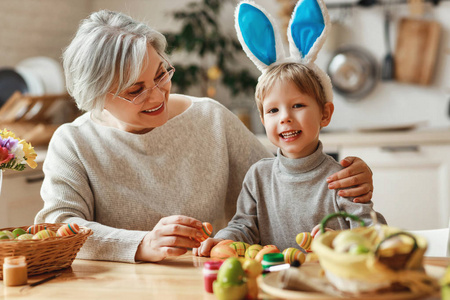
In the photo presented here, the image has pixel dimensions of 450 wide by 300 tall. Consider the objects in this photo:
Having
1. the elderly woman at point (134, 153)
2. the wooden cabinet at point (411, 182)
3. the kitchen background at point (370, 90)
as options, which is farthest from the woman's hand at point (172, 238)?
the wooden cabinet at point (411, 182)

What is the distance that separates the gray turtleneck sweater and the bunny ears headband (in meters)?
0.20

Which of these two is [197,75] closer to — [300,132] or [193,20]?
[193,20]

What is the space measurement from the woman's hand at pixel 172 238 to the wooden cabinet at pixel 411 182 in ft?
7.14

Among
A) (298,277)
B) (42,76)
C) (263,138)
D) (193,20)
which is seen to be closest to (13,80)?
(42,76)

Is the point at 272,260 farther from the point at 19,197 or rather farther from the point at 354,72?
the point at 354,72

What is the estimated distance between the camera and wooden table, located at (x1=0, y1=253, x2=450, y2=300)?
1.09 meters

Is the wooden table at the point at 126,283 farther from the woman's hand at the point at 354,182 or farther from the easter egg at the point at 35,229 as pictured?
the woman's hand at the point at 354,182

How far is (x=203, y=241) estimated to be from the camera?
1408 millimetres

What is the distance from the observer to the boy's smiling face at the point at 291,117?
139 centimetres

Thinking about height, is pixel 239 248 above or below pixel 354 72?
below

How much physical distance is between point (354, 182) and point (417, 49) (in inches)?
104

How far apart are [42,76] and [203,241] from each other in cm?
254

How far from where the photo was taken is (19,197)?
2.79 meters

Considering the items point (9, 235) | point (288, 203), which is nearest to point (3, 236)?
point (9, 235)
